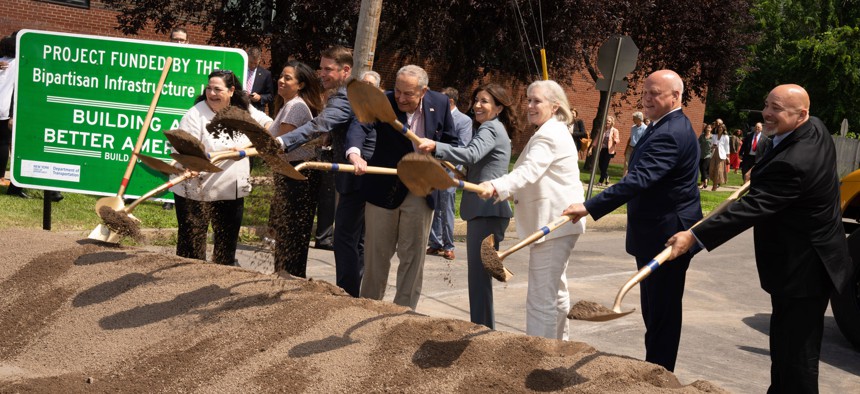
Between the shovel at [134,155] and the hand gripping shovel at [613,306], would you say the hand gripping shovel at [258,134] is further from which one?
the hand gripping shovel at [613,306]

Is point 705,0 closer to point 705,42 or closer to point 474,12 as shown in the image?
point 705,42

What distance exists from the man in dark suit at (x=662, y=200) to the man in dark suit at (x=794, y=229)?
55 centimetres

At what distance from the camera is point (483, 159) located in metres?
6.50

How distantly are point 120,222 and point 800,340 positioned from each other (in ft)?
14.0

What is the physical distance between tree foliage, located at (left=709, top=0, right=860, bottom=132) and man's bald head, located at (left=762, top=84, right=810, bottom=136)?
33255mm

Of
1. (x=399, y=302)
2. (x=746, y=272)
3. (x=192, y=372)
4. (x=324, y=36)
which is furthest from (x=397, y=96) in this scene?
(x=324, y=36)

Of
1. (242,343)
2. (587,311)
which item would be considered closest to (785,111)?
(587,311)

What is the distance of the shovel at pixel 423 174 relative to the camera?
5.00 m

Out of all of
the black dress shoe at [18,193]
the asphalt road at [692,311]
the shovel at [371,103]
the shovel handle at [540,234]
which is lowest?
the black dress shoe at [18,193]

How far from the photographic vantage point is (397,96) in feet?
21.0

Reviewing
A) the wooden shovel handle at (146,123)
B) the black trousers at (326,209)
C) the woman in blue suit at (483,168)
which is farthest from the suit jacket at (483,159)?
the black trousers at (326,209)

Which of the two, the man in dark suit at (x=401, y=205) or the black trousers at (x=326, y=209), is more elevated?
the man in dark suit at (x=401, y=205)

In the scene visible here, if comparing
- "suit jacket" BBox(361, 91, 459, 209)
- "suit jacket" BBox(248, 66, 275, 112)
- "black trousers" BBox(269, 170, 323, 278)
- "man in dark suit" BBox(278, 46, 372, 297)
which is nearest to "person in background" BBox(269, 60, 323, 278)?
"black trousers" BBox(269, 170, 323, 278)

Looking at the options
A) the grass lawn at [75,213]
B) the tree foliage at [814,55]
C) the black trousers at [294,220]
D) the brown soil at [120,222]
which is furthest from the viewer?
the tree foliage at [814,55]
